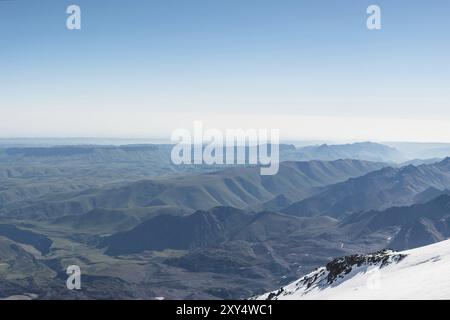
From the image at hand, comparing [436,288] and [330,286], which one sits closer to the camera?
[436,288]

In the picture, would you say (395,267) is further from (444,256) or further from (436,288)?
(436,288)
